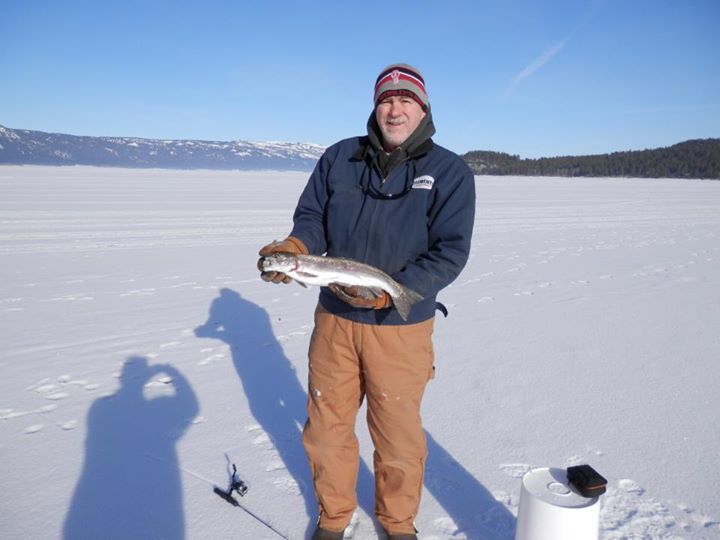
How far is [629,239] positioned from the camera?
14688 millimetres

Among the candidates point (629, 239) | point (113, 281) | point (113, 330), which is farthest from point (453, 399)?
point (629, 239)

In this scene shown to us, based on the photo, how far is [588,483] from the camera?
227 centimetres

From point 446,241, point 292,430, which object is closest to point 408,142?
point 446,241

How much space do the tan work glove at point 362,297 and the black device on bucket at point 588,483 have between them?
126 cm

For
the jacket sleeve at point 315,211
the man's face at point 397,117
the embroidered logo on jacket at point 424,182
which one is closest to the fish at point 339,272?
the jacket sleeve at point 315,211

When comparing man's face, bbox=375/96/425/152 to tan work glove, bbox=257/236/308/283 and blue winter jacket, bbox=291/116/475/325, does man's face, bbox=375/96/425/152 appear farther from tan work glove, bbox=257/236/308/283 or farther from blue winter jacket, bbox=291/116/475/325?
tan work glove, bbox=257/236/308/283

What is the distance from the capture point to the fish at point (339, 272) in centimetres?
255

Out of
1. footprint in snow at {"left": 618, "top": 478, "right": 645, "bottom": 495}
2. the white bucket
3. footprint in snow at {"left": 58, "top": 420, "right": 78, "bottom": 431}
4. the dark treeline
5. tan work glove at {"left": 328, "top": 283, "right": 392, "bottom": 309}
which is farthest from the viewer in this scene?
the dark treeline

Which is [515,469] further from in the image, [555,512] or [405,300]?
[405,300]

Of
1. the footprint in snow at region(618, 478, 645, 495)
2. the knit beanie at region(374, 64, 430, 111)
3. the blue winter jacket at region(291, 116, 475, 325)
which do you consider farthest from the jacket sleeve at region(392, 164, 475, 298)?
the footprint in snow at region(618, 478, 645, 495)

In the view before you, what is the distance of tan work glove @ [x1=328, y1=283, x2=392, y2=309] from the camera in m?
2.53

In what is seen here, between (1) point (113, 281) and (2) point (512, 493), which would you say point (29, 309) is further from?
(2) point (512, 493)

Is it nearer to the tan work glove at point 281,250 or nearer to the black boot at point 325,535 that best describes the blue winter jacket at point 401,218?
the tan work glove at point 281,250

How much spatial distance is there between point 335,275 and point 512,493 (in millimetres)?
2043
